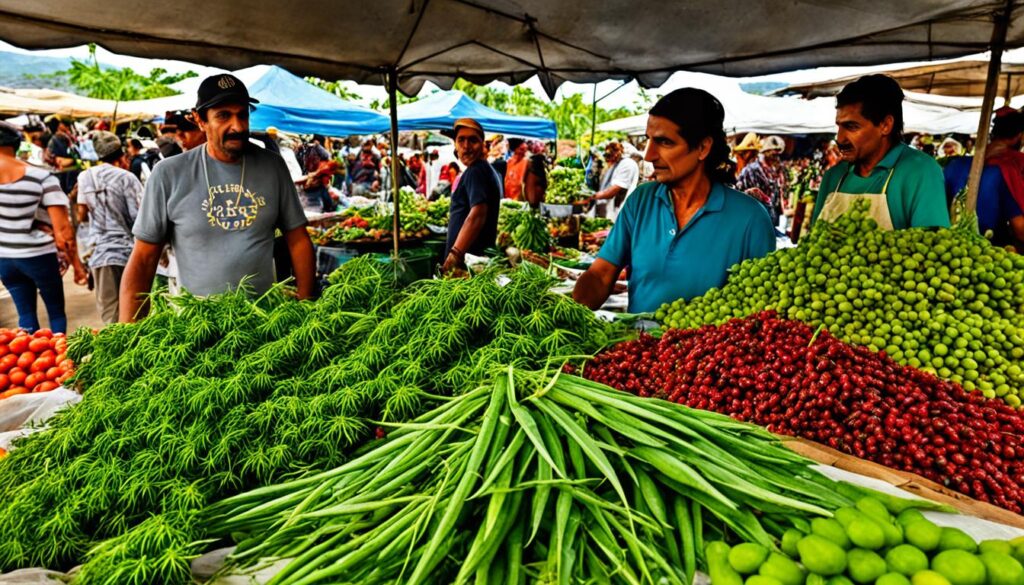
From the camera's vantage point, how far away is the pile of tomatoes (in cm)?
272

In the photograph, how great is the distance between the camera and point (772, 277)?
2.27 meters

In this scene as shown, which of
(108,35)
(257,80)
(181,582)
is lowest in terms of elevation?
(181,582)

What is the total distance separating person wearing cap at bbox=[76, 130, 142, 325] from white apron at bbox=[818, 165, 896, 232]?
5371 mm

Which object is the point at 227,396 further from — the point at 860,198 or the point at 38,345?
the point at 860,198

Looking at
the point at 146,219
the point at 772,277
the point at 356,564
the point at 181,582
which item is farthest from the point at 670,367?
the point at 146,219

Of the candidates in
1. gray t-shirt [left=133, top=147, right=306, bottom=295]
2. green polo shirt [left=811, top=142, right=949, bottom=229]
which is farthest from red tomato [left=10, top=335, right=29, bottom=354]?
green polo shirt [left=811, top=142, right=949, bottom=229]

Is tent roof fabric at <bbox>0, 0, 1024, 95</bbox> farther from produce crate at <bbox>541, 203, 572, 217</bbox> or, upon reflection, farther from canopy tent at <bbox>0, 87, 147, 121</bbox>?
canopy tent at <bbox>0, 87, 147, 121</bbox>

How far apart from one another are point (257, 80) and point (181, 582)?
30.2 feet

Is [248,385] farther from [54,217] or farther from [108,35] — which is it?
[54,217]

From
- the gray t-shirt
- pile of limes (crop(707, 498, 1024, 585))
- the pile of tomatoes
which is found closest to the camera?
pile of limes (crop(707, 498, 1024, 585))

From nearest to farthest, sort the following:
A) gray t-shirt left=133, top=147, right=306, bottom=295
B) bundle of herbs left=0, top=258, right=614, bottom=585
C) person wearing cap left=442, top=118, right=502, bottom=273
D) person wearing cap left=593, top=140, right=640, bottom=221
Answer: bundle of herbs left=0, top=258, right=614, bottom=585, gray t-shirt left=133, top=147, right=306, bottom=295, person wearing cap left=442, top=118, right=502, bottom=273, person wearing cap left=593, top=140, right=640, bottom=221

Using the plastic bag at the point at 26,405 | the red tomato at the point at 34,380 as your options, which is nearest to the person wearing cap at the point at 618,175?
the red tomato at the point at 34,380

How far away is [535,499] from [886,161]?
2.88 metres

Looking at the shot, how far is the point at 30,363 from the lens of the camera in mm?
2857
